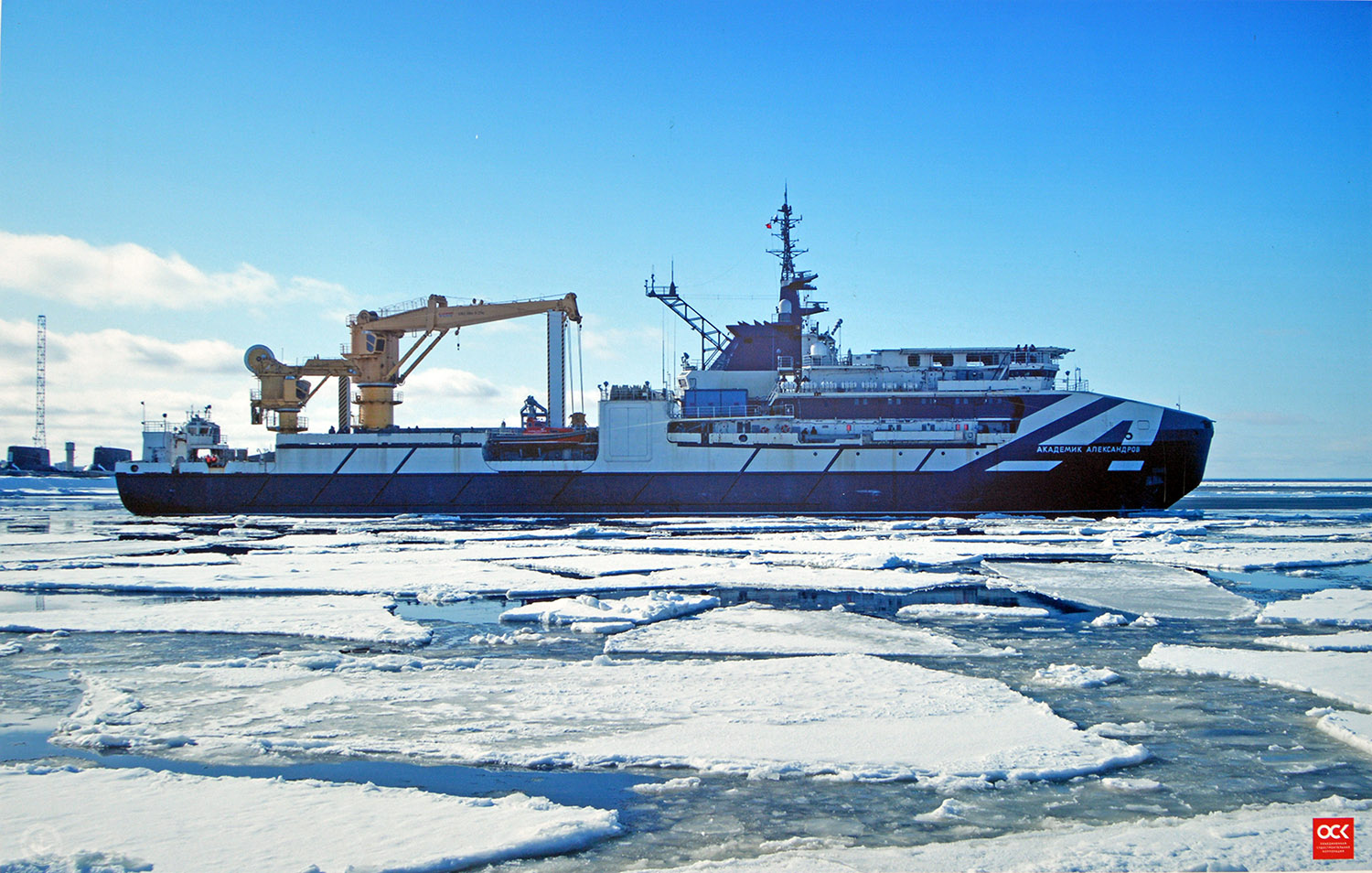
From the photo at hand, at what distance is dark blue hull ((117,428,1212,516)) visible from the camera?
93.1 feet

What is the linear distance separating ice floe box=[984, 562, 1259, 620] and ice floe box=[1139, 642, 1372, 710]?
87.4 inches

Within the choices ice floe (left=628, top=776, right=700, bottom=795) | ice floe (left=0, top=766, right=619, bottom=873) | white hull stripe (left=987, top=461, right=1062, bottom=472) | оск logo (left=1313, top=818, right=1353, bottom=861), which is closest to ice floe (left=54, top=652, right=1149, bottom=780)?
ice floe (left=628, top=776, right=700, bottom=795)

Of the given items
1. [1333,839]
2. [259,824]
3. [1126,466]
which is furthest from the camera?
[1126,466]

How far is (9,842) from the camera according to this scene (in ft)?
11.9

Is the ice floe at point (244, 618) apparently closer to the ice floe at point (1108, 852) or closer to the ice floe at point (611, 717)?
the ice floe at point (611, 717)

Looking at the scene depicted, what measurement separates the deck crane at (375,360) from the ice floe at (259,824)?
28.4 m

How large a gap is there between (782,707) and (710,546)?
11534 mm

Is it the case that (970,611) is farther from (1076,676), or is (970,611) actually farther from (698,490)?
(698,490)

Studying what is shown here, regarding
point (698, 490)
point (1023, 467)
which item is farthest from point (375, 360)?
point (1023, 467)

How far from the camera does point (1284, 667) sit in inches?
268

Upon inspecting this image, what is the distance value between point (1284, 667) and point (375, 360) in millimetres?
31259

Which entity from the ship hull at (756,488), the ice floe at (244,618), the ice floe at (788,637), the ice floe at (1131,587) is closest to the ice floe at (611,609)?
the ice floe at (788,637)

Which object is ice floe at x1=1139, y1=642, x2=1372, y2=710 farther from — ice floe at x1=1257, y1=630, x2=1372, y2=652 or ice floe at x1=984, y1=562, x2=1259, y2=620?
ice floe at x1=984, y1=562, x2=1259, y2=620

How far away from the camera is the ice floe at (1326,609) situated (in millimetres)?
9023
